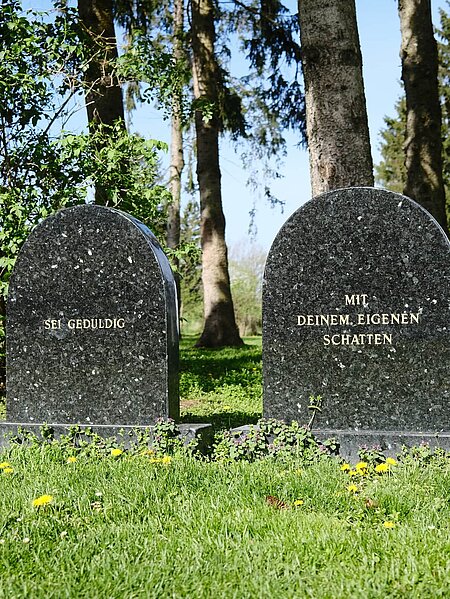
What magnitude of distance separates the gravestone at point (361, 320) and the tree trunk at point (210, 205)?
11.9m

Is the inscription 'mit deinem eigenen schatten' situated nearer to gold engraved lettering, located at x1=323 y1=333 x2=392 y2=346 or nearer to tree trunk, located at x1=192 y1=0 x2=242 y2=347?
gold engraved lettering, located at x1=323 y1=333 x2=392 y2=346

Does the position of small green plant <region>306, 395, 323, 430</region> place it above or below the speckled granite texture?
below

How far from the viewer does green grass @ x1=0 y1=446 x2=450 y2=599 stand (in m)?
3.15

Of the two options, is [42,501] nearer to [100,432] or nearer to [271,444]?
[100,432]

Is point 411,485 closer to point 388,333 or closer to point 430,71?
point 388,333

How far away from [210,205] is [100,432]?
40.2 ft

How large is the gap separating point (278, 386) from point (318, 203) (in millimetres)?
1360

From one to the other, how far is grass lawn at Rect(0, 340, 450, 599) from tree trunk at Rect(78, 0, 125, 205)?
4847 millimetres

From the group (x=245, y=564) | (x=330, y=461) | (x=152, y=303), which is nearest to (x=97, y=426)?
(x=152, y=303)

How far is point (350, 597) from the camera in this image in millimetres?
2994

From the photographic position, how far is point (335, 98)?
287 inches

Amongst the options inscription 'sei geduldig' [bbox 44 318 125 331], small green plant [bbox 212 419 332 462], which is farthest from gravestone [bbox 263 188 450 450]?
inscription 'sei geduldig' [bbox 44 318 125 331]

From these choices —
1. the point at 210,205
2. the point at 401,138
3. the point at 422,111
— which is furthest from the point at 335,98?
the point at 401,138

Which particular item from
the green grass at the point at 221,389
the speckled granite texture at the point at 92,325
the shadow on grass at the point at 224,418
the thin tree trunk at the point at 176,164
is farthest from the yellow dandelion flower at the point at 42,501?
the thin tree trunk at the point at 176,164
